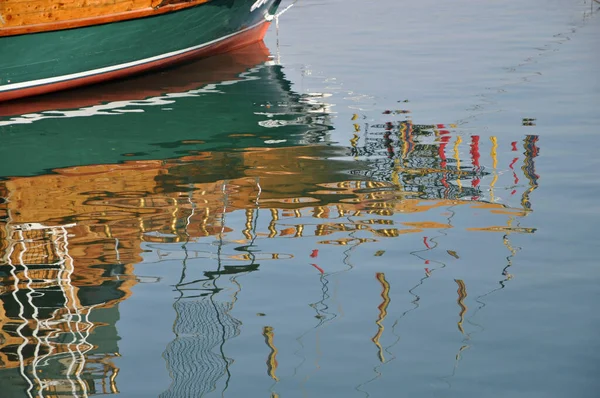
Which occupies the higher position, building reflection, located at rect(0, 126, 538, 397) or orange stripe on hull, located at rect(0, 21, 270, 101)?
orange stripe on hull, located at rect(0, 21, 270, 101)

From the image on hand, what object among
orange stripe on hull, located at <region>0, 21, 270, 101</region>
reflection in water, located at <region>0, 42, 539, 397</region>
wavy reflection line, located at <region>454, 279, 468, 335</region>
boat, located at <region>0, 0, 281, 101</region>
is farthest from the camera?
orange stripe on hull, located at <region>0, 21, 270, 101</region>

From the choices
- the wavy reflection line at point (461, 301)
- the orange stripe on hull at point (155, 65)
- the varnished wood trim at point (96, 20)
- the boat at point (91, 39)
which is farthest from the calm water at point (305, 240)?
the varnished wood trim at point (96, 20)

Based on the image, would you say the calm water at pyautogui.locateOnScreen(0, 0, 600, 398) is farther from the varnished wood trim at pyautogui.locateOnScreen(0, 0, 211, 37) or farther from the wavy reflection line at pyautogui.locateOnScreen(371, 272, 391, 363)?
the varnished wood trim at pyautogui.locateOnScreen(0, 0, 211, 37)

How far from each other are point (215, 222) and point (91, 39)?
7.46m

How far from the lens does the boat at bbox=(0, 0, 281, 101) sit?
45.7 feet

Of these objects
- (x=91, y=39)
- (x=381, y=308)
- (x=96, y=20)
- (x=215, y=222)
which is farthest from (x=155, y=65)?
(x=381, y=308)

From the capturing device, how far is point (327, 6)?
2656cm

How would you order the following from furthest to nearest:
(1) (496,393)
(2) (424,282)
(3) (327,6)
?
(3) (327,6)
(2) (424,282)
(1) (496,393)

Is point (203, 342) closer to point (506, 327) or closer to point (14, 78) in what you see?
point (506, 327)

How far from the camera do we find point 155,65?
16141mm

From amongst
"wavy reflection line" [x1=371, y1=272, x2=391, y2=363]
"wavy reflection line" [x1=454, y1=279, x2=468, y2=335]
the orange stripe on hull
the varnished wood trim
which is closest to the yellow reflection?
"wavy reflection line" [x1=371, y1=272, x2=391, y2=363]

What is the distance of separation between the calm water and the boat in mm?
384

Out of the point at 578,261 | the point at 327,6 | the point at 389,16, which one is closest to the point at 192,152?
the point at 578,261

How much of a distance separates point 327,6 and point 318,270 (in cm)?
2039
